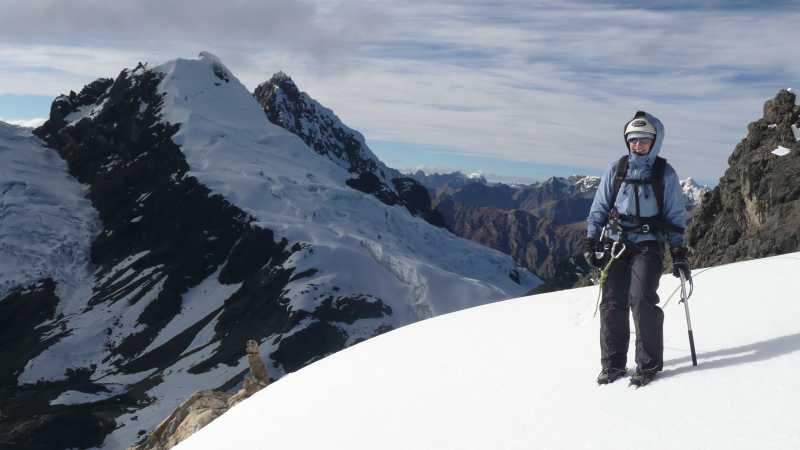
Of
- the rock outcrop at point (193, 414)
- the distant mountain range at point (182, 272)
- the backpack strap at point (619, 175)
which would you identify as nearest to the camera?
the backpack strap at point (619, 175)

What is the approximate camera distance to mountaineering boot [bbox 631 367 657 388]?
7164 mm

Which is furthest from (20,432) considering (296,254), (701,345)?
(701,345)

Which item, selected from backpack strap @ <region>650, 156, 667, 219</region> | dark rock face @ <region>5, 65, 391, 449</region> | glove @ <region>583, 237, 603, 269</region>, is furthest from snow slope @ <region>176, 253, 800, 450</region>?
dark rock face @ <region>5, 65, 391, 449</region>

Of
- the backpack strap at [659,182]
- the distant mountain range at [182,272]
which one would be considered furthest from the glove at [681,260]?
the distant mountain range at [182,272]

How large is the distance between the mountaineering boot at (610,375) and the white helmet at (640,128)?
2.94m

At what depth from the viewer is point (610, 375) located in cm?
754

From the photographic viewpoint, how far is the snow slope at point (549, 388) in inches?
243

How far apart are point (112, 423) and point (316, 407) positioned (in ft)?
305

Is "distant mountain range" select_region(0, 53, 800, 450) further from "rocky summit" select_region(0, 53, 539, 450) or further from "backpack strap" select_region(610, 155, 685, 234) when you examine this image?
"backpack strap" select_region(610, 155, 685, 234)

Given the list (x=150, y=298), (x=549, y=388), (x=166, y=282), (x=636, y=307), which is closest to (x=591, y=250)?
(x=636, y=307)

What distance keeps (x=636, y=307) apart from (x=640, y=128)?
222 cm

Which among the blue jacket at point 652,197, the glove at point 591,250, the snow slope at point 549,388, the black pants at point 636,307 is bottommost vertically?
the snow slope at point 549,388

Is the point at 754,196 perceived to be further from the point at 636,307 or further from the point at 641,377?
the point at 641,377

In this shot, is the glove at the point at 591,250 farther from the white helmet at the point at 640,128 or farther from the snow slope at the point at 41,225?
the snow slope at the point at 41,225
